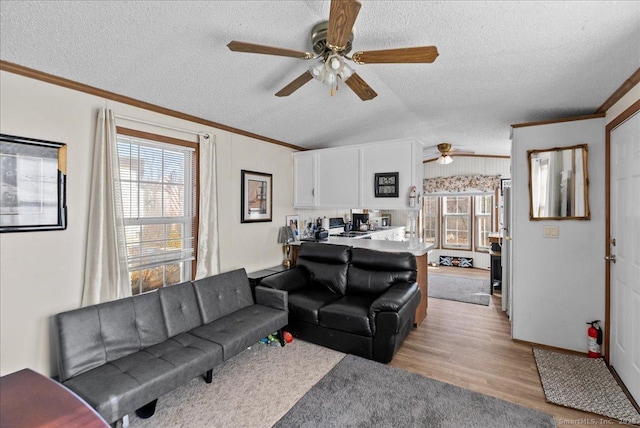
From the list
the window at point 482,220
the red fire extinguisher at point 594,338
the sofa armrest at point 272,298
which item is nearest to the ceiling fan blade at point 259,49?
the sofa armrest at point 272,298

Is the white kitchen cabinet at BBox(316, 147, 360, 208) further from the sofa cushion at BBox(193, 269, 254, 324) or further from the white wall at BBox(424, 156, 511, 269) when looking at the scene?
the white wall at BBox(424, 156, 511, 269)

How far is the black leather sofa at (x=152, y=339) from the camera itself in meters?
1.91

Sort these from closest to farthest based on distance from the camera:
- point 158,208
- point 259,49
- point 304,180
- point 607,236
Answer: point 259,49 → point 607,236 → point 158,208 → point 304,180

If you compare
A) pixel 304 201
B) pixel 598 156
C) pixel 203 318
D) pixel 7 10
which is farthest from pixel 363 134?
pixel 7 10

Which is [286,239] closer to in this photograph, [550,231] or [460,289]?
[550,231]

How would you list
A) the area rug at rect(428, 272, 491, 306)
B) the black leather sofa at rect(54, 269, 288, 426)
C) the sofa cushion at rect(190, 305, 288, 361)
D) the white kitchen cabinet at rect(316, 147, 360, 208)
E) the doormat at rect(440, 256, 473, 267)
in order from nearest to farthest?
the black leather sofa at rect(54, 269, 288, 426) → the sofa cushion at rect(190, 305, 288, 361) → the white kitchen cabinet at rect(316, 147, 360, 208) → the area rug at rect(428, 272, 491, 306) → the doormat at rect(440, 256, 473, 267)

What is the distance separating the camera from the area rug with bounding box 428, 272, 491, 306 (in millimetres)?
4863

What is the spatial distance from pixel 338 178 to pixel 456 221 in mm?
4348

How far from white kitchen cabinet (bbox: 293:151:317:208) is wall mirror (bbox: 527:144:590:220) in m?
2.62

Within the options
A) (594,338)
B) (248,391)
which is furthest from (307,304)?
(594,338)

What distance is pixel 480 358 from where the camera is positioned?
2994 millimetres

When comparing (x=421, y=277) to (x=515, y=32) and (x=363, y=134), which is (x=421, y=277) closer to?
(x=363, y=134)

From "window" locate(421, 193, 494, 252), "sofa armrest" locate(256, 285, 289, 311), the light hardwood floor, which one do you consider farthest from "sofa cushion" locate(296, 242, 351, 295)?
"window" locate(421, 193, 494, 252)

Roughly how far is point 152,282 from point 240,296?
0.85m
